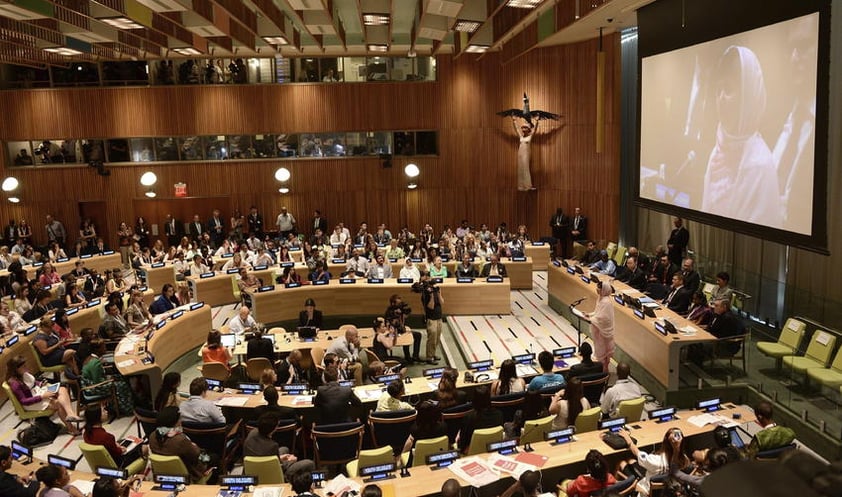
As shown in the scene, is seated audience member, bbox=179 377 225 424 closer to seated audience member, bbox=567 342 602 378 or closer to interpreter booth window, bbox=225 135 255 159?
seated audience member, bbox=567 342 602 378

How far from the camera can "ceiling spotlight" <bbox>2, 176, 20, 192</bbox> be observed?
65.2 ft

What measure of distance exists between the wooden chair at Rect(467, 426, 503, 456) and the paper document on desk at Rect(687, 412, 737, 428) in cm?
212

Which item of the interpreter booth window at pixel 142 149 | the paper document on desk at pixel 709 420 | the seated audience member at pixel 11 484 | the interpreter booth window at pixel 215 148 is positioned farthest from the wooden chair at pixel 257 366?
the interpreter booth window at pixel 142 149

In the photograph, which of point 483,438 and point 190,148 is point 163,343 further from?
point 190,148

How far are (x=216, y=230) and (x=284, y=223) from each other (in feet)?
6.75

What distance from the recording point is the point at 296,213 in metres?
21.3

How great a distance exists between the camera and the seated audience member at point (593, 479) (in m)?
5.41

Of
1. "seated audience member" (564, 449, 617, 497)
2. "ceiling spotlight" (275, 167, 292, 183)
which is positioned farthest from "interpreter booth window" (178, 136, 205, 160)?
"seated audience member" (564, 449, 617, 497)

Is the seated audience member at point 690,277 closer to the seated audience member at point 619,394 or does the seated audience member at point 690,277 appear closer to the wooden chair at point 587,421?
the seated audience member at point 619,394

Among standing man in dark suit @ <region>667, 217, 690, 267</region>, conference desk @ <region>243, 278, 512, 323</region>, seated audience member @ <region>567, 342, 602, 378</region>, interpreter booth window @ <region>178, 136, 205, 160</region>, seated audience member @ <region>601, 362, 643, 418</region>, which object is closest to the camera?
seated audience member @ <region>601, 362, 643, 418</region>

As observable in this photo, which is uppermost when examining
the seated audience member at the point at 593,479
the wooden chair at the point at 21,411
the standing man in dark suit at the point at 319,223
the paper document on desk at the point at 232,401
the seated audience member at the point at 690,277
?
the standing man in dark suit at the point at 319,223

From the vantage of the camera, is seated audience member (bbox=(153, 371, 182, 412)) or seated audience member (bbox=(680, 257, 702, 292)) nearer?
seated audience member (bbox=(153, 371, 182, 412))

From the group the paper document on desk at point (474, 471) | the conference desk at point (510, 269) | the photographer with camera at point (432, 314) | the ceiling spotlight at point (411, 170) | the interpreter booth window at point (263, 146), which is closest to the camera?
the paper document on desk at point (474, 471)

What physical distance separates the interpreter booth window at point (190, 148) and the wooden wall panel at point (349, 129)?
0.28m
